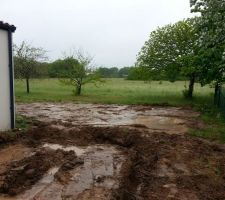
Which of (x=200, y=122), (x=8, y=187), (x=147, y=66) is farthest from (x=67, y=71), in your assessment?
A: (x=8, y=187)

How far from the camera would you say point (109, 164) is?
9789 millimetres

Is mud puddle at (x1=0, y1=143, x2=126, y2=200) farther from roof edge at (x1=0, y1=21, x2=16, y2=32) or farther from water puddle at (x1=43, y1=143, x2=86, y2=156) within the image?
roof edge at (x1=0, y1=21, x2=16, y2=32)

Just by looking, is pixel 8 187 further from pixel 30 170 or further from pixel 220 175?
pixel 220 175

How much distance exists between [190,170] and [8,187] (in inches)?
162

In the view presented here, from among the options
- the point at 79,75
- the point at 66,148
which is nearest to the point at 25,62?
the point at 79,75

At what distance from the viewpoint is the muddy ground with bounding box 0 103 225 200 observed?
779cm

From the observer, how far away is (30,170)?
8836mm

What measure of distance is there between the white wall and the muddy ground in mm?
752

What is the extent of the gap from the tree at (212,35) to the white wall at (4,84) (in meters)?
6.95

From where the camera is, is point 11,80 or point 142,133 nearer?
point 11,80

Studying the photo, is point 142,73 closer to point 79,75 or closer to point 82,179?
point 79,75

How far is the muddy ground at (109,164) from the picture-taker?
779cm

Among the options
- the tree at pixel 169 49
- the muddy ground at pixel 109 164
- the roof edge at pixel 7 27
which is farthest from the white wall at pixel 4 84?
the tree at pixel 169 49

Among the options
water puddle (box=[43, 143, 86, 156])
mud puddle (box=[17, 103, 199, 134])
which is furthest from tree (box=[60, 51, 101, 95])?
water puddle (box=[43, 143, 86, 156])
